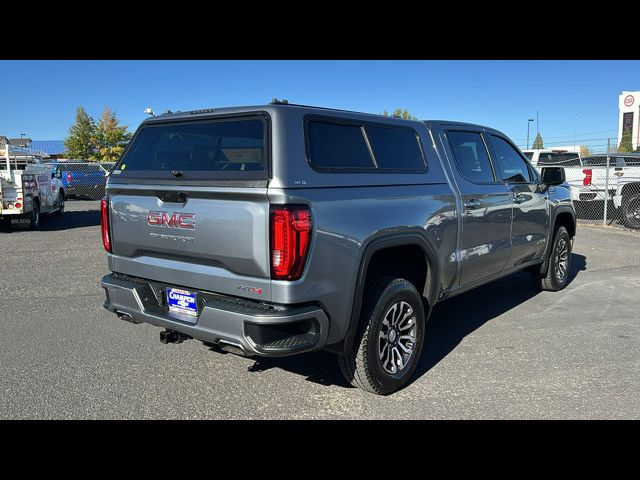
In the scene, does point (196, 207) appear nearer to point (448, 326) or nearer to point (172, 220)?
point (172, 220)

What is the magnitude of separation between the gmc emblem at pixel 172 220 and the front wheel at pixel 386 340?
1268 millimetres

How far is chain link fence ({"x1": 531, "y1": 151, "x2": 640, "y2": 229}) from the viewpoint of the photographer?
12633 millimetres

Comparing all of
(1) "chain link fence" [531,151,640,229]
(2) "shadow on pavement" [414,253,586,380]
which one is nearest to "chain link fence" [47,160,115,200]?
(1) "chain link fence" [531,151,640,229]

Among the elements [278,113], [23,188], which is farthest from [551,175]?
[23,188]

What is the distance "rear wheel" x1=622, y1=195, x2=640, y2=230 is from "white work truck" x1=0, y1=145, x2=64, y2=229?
14215 millimetres

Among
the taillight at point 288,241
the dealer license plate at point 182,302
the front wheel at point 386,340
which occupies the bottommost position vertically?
the front wheel at point 386,340

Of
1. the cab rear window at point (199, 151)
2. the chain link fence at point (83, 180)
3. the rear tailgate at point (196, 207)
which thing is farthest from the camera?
the chain link fence at point (83, 180)

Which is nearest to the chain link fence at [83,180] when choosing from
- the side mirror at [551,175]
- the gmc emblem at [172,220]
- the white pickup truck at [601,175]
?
the white pickup truck at [601,175]

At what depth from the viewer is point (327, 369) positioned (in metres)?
4.20

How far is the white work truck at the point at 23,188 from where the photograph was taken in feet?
39.4

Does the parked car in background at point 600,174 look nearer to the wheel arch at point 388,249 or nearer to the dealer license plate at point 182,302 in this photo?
the wheel arch at point 388,249

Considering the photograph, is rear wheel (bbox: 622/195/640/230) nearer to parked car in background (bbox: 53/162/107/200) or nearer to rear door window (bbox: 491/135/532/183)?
rear door window (bbox: 491/135/532/183)
